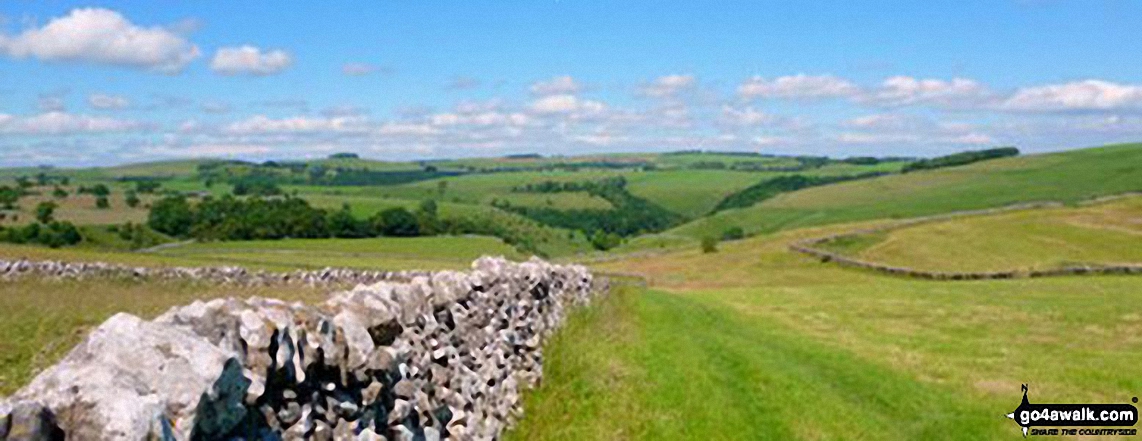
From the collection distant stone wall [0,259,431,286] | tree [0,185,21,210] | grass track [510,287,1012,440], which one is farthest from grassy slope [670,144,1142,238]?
grass track [510,287,1012,440]

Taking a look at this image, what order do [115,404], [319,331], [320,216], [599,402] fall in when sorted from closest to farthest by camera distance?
[115,404], [319,331], [599,402], [320,216]

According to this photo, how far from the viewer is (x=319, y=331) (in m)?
7.70

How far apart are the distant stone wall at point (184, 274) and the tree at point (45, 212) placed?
4198 inches

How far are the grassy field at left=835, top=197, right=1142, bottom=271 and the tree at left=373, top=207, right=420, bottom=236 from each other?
77.2 meters

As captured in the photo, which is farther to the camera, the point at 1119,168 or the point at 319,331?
the point at 1119,168

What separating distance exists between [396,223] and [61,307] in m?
118

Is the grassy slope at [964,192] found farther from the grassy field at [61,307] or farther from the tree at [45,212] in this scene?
the grassy field at [61,307]

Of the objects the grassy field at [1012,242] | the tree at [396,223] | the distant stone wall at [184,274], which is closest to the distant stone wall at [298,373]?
the distant stone wall at [184,274]

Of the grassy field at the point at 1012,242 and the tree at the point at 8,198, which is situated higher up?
the grassy field at the point at 1012,242

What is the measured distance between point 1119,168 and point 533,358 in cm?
18532

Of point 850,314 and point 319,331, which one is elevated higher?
point 319,331

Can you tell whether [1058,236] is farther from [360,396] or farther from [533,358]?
[360,396]

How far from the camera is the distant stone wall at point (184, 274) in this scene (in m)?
27.8

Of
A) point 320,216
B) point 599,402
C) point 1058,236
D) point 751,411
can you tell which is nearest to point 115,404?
point 599,402
